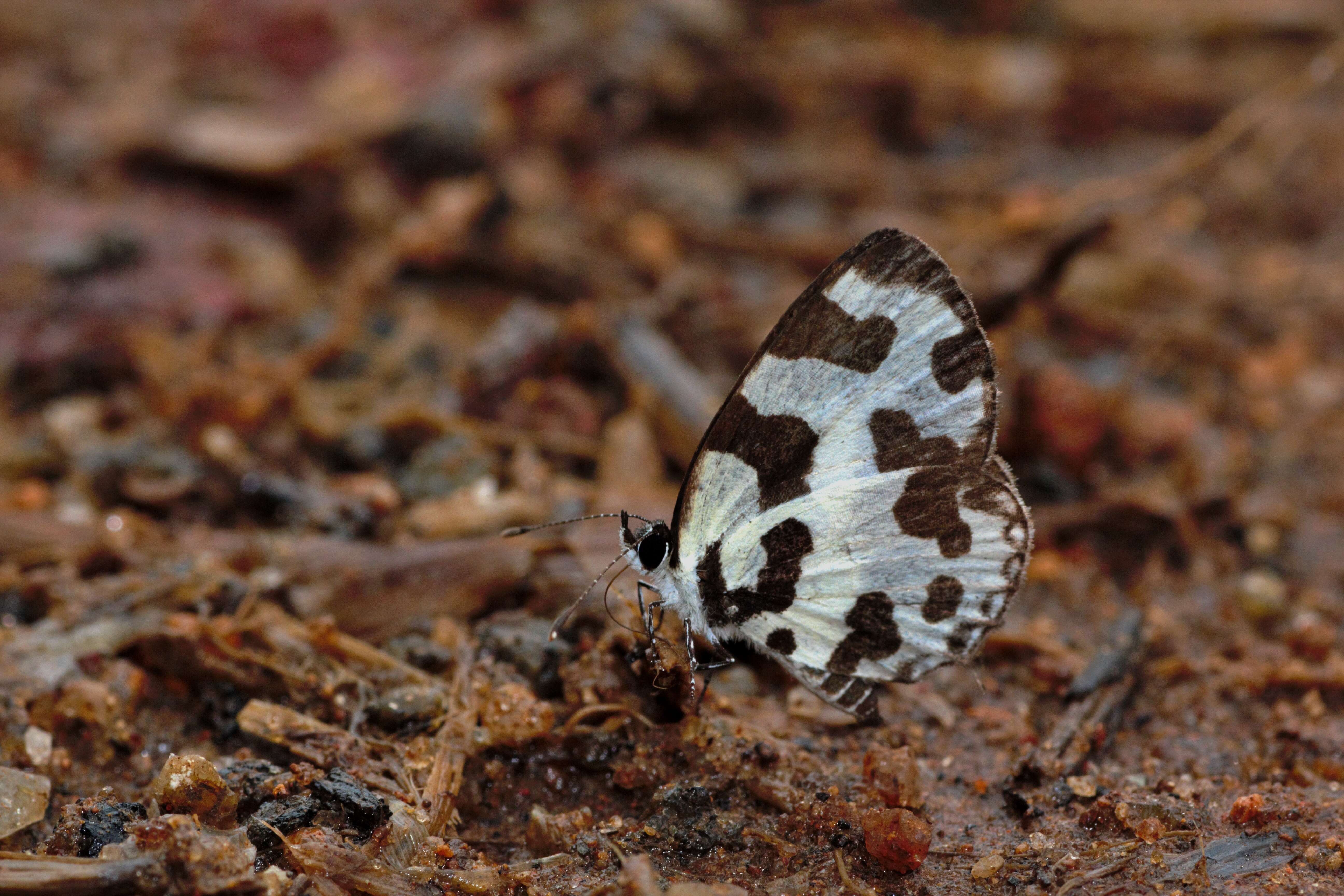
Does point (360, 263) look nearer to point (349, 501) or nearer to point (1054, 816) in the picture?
point (349, 501)

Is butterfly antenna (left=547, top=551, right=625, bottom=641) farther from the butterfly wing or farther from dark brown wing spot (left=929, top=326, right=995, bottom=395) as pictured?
dark brown wing spot (left=929, top=326, right=995, bottom=395)

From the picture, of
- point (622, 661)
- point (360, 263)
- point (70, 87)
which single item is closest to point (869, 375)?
point (622, 661)

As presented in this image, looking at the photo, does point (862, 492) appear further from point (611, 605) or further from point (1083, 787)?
point (1083, 787)

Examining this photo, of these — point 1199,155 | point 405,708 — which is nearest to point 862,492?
point 405,708

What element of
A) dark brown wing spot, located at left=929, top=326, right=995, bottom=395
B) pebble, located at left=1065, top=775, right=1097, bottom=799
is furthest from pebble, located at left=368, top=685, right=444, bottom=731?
pebble, located at left=1065, top=775, right=1097, bottom=799

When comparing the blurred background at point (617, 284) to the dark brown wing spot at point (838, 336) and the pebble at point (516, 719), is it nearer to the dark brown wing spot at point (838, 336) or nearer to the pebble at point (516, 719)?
the pebble at point (516, 719)

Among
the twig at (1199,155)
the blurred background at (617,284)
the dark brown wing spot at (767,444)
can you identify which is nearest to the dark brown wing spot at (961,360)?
the dark brown wing spot at (767,444)

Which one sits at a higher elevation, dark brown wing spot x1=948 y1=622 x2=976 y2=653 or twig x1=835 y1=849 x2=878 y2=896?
dark brown wing spot x1=948 y1=622 x2=976 y2=653
